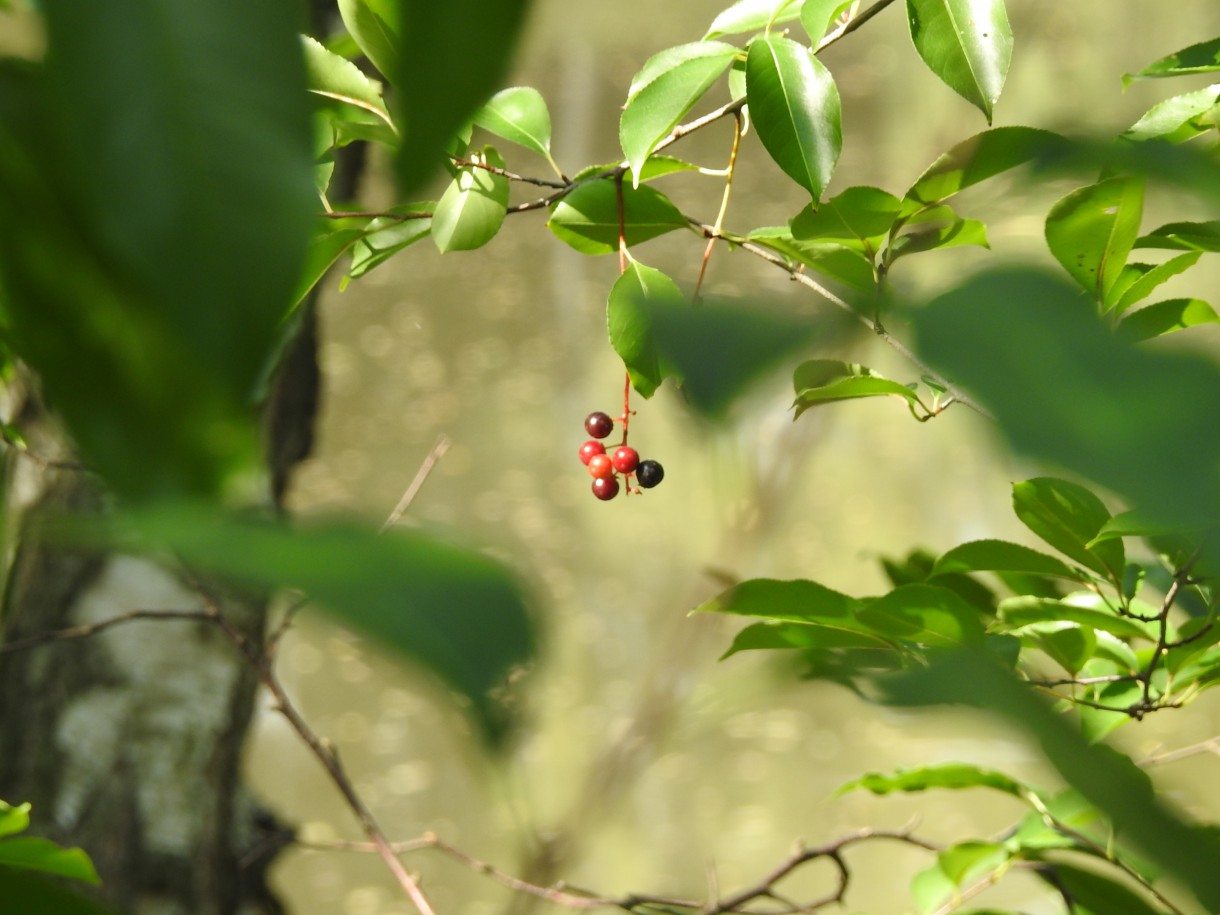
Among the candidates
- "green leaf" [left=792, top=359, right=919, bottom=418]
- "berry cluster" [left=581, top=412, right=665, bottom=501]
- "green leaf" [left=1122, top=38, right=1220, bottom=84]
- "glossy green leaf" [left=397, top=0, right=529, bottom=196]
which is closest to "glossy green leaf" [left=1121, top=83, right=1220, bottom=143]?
"green leaf" [left=1122, top=38, right=1220, bottom=84]

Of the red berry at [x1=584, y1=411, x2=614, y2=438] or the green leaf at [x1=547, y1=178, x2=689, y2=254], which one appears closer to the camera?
the green leaf at [x1=547, y1=178, x2=689, y2=254]

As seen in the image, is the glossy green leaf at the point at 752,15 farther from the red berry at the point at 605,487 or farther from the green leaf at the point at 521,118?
the red berry at the point at 605,487

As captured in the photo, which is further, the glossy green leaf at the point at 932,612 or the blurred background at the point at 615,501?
the blurred background at the point at 615,501

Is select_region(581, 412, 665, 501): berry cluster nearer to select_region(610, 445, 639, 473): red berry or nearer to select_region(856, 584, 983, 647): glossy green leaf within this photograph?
select_region(610, 445, 639, 473): red berry

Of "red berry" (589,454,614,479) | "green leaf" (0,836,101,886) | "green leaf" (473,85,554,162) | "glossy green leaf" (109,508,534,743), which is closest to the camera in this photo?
"glossy green leaf" (109,508,534,743)

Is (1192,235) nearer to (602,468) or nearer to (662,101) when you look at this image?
(662,101)

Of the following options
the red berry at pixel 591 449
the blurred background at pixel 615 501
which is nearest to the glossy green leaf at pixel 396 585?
the red berry at pixel 591 449

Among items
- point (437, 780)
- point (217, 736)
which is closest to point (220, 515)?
point (217, 736)
